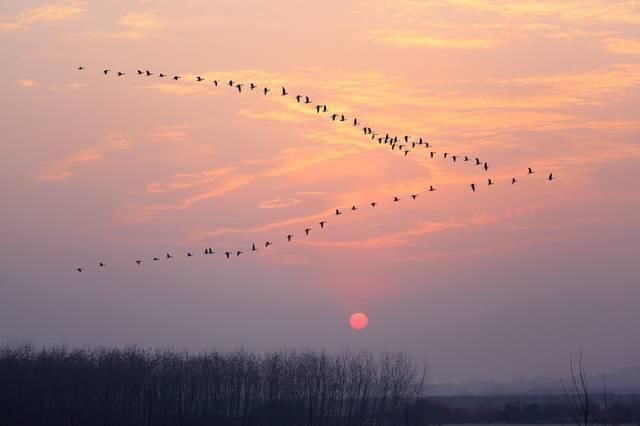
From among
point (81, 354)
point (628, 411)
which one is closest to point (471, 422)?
point (628, 411)

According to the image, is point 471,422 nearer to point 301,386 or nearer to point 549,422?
point 549,422

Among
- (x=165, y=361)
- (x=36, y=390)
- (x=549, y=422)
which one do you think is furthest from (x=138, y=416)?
(x=549, y=422)

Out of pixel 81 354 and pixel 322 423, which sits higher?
pixel 81 354

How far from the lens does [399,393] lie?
9531 cm

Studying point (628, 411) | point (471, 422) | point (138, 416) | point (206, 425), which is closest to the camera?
point (206, 425)

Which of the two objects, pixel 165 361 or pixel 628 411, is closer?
pixel 165 361

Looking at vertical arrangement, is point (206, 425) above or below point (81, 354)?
below

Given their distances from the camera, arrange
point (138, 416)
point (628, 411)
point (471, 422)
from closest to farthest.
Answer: point (138, 416)
point (628, 411)
point (471, 422)

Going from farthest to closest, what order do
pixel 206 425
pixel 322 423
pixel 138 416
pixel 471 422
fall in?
pixel 471 422 < pixel 322 423 < pixel 138 416 < pixel 206 425

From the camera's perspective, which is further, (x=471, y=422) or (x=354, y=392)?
(x=471, y=422)

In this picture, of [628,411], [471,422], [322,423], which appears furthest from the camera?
[471,422]

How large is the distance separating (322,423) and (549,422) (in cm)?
3408

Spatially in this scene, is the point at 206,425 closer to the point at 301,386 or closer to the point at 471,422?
the point at 301,386

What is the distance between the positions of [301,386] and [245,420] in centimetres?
1325
